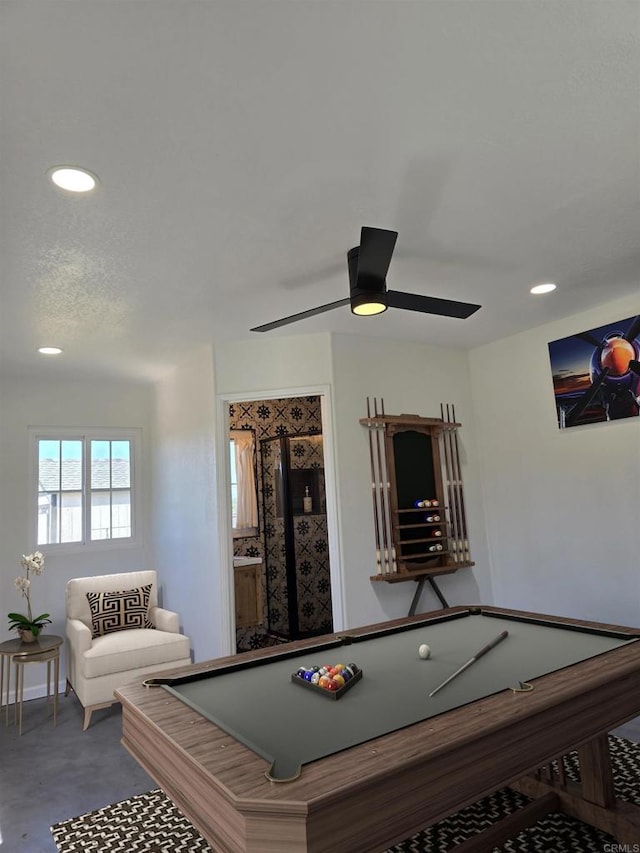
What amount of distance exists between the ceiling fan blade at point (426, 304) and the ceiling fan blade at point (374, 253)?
18 cm

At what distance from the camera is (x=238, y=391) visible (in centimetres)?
416

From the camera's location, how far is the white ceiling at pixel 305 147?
57.4 inches

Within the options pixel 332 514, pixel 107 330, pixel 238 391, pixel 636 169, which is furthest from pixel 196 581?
pixel 636 169

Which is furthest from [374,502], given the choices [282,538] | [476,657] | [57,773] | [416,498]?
[57,773]

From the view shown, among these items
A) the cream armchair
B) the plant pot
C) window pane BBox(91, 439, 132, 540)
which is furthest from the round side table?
window pane BBox(91, 439, 132, 540)

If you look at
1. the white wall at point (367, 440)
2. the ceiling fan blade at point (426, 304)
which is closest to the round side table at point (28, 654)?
the white wall at point (367, 440)

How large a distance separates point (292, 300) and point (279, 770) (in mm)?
2672

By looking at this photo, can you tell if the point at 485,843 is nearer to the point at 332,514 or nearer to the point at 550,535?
the point at 332,514

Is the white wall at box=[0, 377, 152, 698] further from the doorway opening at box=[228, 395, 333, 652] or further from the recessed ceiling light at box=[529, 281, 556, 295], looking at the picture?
the recessed ceiling light at box=[529, 281, 556, 295]

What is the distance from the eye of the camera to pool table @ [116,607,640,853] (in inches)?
45.8

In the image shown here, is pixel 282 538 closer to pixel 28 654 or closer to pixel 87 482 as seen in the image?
pixel 87 482

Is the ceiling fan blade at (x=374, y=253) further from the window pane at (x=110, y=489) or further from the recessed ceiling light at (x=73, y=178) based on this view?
the window pane at (x=110, y=489)

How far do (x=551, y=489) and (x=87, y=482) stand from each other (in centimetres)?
410

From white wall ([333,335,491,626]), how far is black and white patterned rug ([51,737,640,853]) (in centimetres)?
158
